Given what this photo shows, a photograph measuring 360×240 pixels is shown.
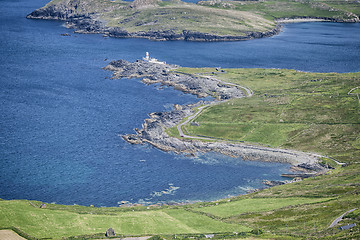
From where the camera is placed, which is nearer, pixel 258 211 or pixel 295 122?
Answer: pixel 258 211

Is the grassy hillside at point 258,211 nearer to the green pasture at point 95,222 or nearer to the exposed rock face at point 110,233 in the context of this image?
the green pasture at point 95,222

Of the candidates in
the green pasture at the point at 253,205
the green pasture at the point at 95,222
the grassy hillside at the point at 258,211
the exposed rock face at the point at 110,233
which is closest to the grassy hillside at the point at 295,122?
the grassy hillside at the point at 258,211

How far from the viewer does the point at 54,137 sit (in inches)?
6255

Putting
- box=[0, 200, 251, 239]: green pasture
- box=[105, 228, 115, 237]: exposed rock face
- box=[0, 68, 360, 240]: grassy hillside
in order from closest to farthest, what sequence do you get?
box=[105, 228, 115, 237]: exposed rock face
box=[0, 200, 251, 239]: green pasture
box=[0, 68, 360, 240]: grassy hillside

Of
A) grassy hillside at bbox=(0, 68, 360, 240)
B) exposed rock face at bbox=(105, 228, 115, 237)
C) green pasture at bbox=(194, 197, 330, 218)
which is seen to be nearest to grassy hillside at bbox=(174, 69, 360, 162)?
grassy hillside at bbox=(0, 68, 360, 240)

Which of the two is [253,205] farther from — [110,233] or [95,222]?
[95,222]

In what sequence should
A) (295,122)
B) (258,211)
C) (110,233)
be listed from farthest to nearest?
1. (295,122)
2. (258,211)
3. (110,233)

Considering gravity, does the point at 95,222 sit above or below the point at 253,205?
above

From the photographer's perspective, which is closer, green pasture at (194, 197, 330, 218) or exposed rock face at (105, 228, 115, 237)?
exposed rock face at (105, 228, 115, 237)

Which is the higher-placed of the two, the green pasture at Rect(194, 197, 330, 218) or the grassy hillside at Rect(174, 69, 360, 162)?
the grassy hillside at Rect(174, 69, 360, 162)

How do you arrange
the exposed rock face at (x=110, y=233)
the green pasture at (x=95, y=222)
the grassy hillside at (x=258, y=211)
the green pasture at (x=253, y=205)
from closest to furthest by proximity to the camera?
the exposed rock face at (x=110, y=233) → the green pasture at (x=95, y=222) → the grassy hillside at (x=258, y=211) → the green pasture at (x=253, y=205)


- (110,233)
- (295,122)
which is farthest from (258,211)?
(295,122)

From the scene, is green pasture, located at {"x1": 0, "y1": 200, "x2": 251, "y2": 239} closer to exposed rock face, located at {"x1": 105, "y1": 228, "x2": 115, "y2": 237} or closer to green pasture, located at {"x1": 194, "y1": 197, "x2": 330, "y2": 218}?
exposed rock face, located at {"x1": 105, "y1": 228, "x2": 115, "y2": 237}

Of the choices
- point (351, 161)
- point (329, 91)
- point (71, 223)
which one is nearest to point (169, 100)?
point (329, 91)
